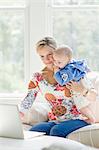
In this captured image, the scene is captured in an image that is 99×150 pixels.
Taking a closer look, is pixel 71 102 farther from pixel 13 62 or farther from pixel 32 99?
pixel 13 62

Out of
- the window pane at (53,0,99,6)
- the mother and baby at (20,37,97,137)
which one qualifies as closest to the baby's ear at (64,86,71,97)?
the mother and baby at (20,37,97,137)

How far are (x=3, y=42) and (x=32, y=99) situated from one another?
47.6 inches

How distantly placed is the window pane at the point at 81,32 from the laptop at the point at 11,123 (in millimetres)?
1762

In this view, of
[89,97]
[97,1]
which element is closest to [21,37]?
[97,1]

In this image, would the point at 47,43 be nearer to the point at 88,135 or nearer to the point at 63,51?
the point at 63,51

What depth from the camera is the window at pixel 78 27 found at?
405 cm

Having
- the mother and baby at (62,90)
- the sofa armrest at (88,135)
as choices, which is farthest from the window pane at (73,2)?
the sofa armrest at (88,135)

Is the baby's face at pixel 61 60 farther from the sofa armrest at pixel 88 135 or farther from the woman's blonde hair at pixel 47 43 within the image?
the sofa armrest at pixel 88 135

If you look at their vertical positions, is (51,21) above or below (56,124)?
above

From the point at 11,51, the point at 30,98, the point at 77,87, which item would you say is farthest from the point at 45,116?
the point at 11,51

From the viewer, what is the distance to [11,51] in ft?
13.8

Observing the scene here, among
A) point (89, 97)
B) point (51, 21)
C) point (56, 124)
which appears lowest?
point (56, 124)

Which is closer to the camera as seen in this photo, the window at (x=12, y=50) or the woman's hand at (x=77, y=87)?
the woman's hand at (x=77, y=87)

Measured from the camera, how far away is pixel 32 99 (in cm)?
316
